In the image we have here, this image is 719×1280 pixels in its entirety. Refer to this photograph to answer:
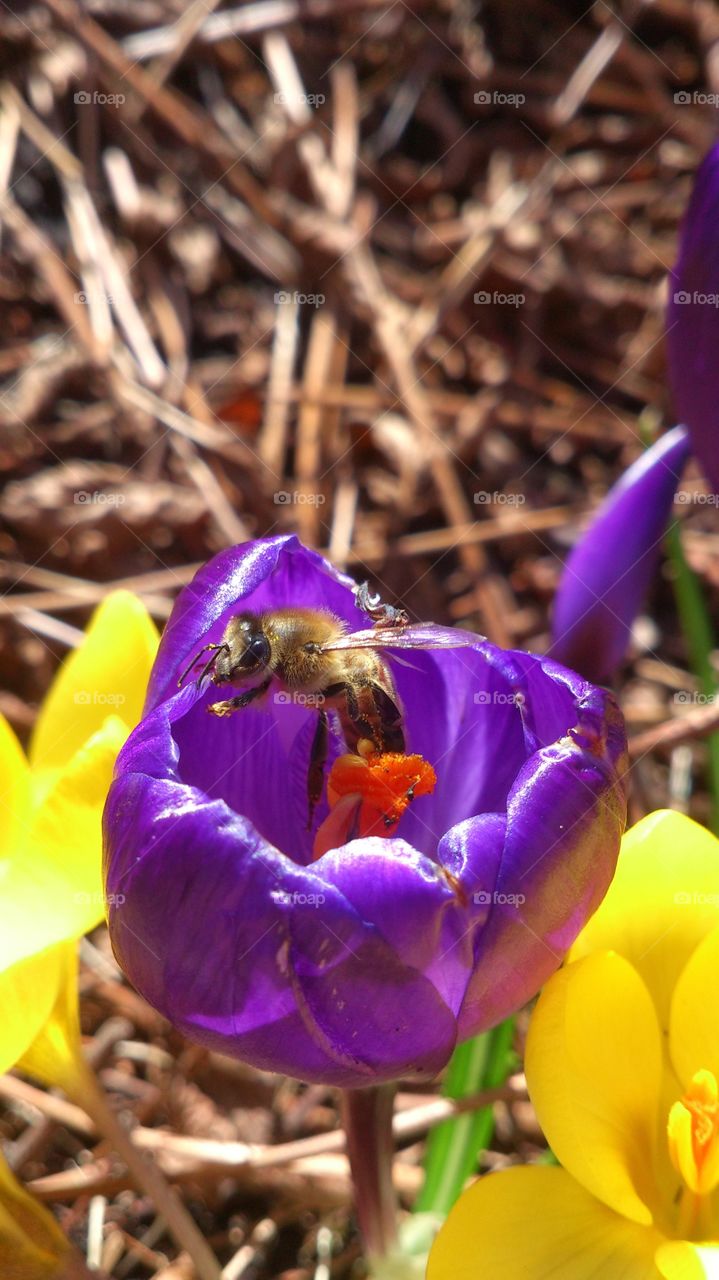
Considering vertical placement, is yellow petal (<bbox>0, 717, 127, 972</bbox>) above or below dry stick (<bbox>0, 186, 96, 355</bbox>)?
below

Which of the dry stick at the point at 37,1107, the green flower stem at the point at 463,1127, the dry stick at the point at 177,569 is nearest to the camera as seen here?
the green flower stem at the point at 463,1127

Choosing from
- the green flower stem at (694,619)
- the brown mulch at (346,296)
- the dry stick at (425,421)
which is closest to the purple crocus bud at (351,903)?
the green flower stem at (694,619)

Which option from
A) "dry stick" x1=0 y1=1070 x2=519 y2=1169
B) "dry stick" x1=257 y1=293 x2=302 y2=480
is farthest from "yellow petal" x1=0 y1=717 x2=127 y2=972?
"dry stick" x1=257 y1=293 x2=302 y2=480

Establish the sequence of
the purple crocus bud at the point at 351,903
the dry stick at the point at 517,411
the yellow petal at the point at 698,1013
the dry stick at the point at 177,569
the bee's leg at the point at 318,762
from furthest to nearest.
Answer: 1. the dry stick at the point at 517,411
2. the dry stick at the point at 177,569
3. the bee's leg at the point at 318,762
4. the yellow petal at the point at 698,1013
5. the purple crocus bud at the point at 351,903

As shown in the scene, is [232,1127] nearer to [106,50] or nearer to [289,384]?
[289,384]

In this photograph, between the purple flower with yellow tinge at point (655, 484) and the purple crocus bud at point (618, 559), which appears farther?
the purple crocus bud at point (618, 559)

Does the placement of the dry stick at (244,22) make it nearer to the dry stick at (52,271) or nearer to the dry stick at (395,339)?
the dry stick at (395,339)

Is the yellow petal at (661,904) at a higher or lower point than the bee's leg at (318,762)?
lower

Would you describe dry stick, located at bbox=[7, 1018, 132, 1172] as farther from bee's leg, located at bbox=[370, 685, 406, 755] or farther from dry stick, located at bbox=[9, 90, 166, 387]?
dry stick, located at bbox=[9, 90, 166, 387]
